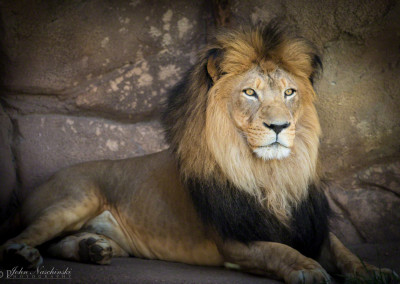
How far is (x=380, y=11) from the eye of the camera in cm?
416

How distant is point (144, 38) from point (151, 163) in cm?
133

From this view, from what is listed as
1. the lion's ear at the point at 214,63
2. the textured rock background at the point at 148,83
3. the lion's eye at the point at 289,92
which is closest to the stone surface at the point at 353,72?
the textured rock background at the point at 148,83

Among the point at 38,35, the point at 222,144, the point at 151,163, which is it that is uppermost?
the point at 38,35

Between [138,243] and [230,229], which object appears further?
[138,243]

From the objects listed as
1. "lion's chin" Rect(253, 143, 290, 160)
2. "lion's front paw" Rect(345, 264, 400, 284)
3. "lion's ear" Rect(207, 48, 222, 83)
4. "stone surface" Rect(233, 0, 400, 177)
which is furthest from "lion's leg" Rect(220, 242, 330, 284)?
"stone surface" Rect(233, 0, 400, 177)

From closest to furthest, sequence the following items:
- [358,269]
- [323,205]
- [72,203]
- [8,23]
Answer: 1. [358,269]
2. [323,205]
3. [72,203]
4. [8,23]

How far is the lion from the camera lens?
3195 millimetres

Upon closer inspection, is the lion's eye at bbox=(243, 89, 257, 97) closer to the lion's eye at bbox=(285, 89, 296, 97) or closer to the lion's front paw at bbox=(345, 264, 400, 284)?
the lion's eye at bbox=(285, 89, 296, 97)

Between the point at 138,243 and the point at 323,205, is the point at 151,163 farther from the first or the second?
the point at 323,205

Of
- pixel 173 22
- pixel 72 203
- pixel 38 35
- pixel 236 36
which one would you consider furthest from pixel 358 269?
pixel 38 35

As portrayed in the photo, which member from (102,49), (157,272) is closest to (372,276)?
(157,272)

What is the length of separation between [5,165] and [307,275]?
9.60ft

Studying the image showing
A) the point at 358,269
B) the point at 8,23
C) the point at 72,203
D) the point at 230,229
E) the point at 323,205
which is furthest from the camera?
the point at 8,23

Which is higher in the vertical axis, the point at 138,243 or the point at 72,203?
the point at 72,203
